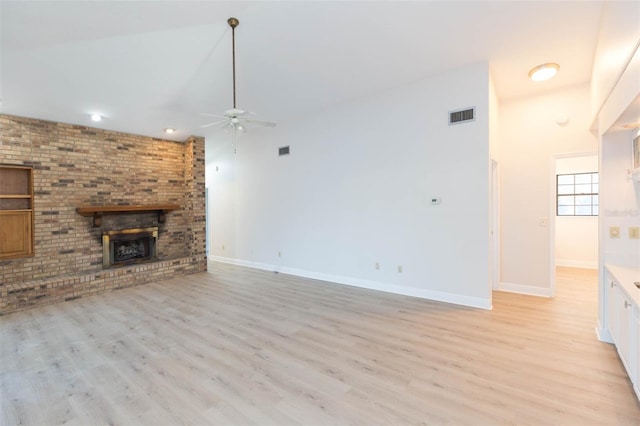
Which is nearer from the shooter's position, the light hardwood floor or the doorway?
the light hardwood floor

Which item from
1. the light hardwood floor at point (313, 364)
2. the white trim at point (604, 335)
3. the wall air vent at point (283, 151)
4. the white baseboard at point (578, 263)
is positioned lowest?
the light hardwood floor at point (313, 364)

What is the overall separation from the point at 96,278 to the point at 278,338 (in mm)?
3838

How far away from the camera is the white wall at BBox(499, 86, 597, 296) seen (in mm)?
4457

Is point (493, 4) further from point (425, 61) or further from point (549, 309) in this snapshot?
point (549, 309)

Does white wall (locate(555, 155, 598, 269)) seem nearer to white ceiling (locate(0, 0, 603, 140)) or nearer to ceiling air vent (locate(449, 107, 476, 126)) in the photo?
white ceiling (locate(0, 0, 603, 140))

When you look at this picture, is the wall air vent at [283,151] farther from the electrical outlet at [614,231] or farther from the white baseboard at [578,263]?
the white baseboard at [578,263]

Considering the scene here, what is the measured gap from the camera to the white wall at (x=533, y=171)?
4.46 meters

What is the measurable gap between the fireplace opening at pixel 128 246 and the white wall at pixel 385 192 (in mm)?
2130

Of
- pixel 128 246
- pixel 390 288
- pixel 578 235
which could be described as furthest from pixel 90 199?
pixel 578 235

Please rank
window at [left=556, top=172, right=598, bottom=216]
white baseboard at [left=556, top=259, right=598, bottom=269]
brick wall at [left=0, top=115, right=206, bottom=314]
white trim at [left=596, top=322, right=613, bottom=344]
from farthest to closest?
window at [left=556, top=172, right=598, bottom=216]
white baseboard at [left=556, top=259, right=598, bottom=269]
brick wall at [left=0, top=115, right=206, bottom=314]
white trim at [left=596, top=322, right=613, bottom=344]

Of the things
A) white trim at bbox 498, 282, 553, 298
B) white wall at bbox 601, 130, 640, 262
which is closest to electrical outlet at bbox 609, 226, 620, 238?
white wall at bbox 601, 130, 640, 262

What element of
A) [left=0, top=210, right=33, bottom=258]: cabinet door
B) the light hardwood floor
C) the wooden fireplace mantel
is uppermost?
the wooden fireplace mantel

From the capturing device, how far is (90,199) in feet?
18.4

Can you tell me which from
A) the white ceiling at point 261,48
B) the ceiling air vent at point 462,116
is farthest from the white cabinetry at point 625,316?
the white ceiling at point 261,48
